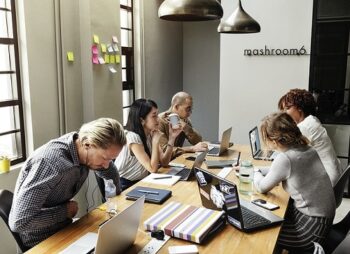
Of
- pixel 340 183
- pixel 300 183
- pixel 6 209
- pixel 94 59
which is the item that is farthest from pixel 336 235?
pixel 94 59

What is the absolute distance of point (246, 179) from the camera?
2.40m

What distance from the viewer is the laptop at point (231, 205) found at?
166cm

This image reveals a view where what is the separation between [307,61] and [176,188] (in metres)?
2.70

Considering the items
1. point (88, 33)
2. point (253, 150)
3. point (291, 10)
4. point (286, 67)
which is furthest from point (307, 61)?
point (88, 33)

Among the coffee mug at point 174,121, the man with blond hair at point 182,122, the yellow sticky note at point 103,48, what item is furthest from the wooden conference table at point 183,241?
the yellow sticky note at point 103,48

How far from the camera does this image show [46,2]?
301 centimetres

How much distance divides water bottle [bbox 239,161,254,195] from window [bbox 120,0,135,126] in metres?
2.23

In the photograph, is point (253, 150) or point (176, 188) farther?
point (253, 150)

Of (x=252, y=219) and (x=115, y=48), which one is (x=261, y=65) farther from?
(x=252, y=219)

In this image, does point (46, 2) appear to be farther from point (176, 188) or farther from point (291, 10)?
point (291, 10)

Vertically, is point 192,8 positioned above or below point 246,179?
above

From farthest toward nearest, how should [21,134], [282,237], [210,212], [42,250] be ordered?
1. [21,134]
2. [282,237]
3. [210,212]
4. [42,250]

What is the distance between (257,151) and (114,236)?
7.33 ft

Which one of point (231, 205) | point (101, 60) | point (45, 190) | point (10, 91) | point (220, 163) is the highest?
point (101, 60)
